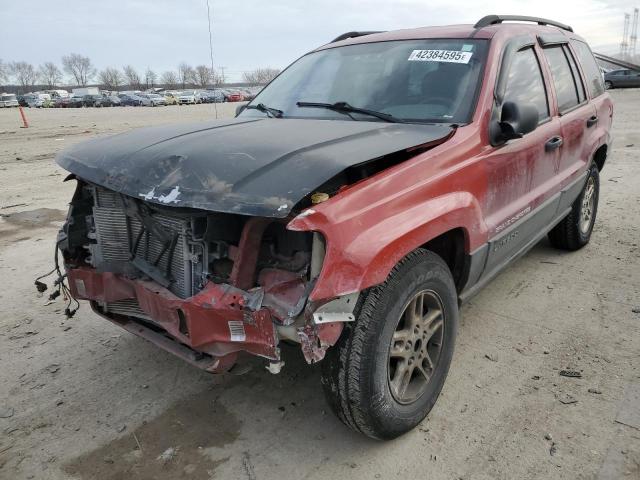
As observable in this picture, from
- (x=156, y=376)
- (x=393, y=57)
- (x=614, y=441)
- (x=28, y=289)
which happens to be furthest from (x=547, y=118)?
(x=28, y=289)

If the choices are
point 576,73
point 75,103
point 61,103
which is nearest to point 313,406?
point 576,73

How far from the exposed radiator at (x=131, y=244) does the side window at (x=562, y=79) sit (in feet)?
9.70

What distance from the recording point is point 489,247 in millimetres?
2914

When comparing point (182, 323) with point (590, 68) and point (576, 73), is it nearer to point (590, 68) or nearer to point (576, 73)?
point (576, 73)

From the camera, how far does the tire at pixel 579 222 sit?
15.3 feet

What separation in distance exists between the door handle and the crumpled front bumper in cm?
245

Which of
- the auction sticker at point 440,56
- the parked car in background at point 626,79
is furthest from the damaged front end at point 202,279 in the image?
the parked car in background at point 626,79

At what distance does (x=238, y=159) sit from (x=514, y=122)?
5.13ft

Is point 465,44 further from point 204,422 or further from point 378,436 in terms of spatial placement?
point 204,422

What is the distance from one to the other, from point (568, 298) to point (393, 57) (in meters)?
2.27

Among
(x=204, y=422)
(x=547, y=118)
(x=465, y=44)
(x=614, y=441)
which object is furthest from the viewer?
(x=547, y=118)

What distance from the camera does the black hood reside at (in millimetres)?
1979

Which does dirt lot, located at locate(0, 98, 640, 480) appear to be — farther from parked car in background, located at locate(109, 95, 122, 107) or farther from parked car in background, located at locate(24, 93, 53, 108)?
parked car in background, located at locate(24, 93, 53, 108)

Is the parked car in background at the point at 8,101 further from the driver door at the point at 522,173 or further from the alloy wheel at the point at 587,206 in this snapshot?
the driver door at the point at 522,173
